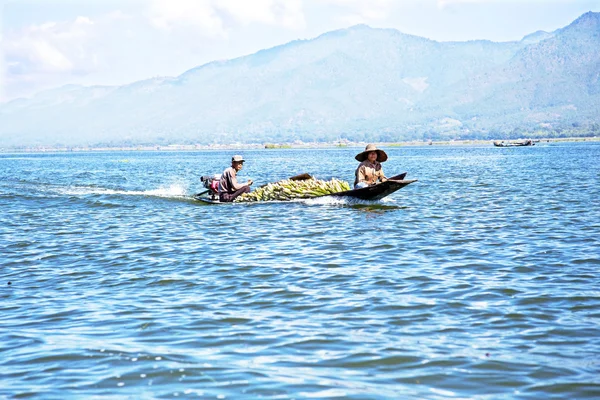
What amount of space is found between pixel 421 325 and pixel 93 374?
4.14 metres

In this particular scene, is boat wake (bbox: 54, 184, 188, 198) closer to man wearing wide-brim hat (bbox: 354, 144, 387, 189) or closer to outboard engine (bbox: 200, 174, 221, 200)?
outboard engine (bbox: 200, 174, 221, 200)

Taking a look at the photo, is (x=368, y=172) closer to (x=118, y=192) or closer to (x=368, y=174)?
(x=368, y=174)

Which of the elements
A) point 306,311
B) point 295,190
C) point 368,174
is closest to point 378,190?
point 368,174

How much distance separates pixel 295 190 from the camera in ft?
92.4

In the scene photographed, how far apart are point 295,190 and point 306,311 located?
676 inches

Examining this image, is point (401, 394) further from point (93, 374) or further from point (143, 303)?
point (143, 303)

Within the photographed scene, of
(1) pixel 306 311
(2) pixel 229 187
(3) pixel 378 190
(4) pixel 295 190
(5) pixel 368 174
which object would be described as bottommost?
(1) pixel 306 311

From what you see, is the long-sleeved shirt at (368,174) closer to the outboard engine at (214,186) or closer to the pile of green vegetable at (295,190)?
the pile of green vegetable at (295,190)

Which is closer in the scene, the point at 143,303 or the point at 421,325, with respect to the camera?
the point at 421,325

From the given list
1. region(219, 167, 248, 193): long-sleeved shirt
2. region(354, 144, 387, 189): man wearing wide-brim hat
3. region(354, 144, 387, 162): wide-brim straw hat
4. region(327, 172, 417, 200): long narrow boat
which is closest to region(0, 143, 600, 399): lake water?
region(327, 172, 417, 200): long narrow boat

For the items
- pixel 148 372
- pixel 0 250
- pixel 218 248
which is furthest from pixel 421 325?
pixel 0 250

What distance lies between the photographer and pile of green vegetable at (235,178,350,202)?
27.5 meters

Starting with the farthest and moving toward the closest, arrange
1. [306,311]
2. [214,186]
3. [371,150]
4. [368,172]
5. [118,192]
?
[118,192] → [214,186] → [368,172] → [371,150] → [306,311]

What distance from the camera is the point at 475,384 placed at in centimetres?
796
